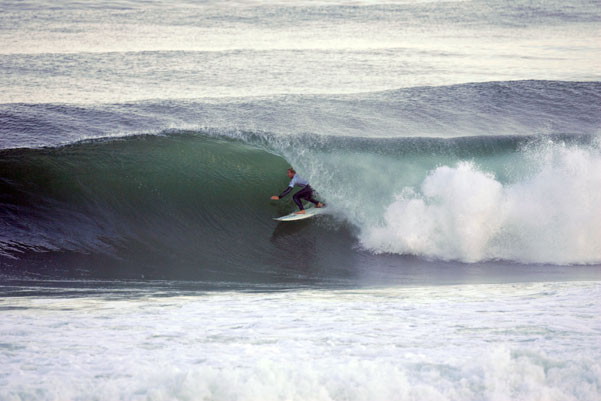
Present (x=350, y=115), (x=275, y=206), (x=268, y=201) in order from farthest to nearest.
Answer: (x=350, y=115) → (x=268, y=201) → (x=275, y=206)

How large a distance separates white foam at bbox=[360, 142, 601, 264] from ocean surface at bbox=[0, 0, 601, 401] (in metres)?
0.04

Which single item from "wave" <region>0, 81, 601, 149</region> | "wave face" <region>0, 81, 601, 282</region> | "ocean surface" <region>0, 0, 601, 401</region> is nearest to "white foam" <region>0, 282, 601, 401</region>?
"ocean surface" <region>0, 0, 601, 401</region>

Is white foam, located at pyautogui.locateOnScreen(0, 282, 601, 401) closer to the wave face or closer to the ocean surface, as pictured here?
the ocean surface

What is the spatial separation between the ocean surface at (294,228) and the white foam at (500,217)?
0.12 ft

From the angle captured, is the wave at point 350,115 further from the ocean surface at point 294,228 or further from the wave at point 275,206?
the wave at point 275,206

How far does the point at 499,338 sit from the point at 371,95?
13217 mm

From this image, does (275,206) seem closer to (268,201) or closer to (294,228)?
(268,201)

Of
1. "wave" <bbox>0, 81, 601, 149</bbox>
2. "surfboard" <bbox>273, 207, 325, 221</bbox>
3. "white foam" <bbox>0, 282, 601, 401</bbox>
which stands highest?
"wave" <bbox>0, 81, 601, 149</bbox>

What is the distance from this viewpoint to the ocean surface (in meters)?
4.31

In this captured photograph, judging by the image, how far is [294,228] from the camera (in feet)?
31.5

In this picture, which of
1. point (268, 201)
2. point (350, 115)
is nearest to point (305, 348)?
point (268, 201)

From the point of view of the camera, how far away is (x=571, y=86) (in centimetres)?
1802

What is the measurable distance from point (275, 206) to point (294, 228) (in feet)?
2.46

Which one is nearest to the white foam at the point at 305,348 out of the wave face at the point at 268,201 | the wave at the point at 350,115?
the wave face at the point at 268,201
